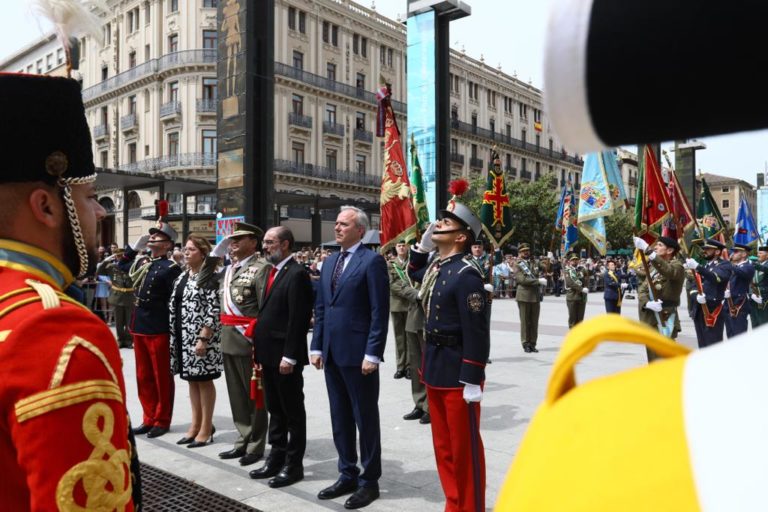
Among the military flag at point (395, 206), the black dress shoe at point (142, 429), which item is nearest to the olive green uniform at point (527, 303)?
the military flag at point (395, 206)

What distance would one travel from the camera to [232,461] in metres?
5.23

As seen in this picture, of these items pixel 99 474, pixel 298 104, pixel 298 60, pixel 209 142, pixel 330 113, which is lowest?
pixel 99 474

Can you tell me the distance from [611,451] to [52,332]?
1.25m

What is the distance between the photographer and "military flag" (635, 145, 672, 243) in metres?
9.27

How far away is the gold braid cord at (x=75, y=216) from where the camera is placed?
5.16ft

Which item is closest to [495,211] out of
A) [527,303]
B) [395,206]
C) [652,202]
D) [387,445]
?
[395,206]

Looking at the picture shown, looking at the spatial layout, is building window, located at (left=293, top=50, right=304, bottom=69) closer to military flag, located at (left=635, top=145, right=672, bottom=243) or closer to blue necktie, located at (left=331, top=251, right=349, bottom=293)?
military flag, located at (left=635, top=145, right=672, bottom=243)

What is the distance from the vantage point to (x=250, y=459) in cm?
512

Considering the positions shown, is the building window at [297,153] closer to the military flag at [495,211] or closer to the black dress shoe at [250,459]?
the military flag at [495,211]

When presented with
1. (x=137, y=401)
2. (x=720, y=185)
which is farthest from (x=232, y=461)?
(x=720, y=185)

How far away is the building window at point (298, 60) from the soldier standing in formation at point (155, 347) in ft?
113

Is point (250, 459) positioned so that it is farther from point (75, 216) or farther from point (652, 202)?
point (652, 202)

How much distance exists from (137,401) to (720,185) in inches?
3896

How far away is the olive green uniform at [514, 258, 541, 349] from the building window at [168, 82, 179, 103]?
30270 millimetres
